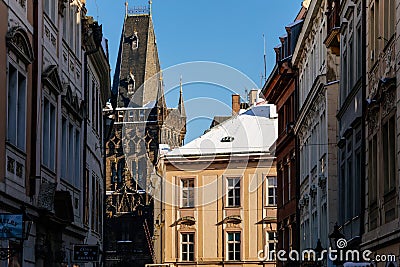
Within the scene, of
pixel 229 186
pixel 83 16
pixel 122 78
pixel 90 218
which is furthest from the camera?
pixel 122 78

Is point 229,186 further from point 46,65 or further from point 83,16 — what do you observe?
point 46,65

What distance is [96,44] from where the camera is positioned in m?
34.5

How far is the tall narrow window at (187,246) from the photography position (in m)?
64.9

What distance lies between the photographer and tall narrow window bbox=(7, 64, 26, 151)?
2108 centimetres

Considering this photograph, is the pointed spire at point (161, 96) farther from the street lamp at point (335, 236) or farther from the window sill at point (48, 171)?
the window sill at point (48, 171)

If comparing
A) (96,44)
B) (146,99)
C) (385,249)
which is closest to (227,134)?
(96,44)

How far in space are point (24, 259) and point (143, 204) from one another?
11570 cm

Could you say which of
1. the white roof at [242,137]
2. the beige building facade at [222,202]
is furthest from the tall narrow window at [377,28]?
the white roof at [242,137]

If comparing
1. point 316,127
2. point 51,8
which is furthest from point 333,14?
point 51,8

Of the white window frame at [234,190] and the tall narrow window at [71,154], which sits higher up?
the white window frame at [234,190]

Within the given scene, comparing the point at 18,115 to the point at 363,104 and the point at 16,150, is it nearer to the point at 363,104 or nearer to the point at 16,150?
the point at 16,150

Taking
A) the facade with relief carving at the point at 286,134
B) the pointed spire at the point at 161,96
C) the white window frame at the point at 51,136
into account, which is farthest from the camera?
the pointed spire at the point at 161,96

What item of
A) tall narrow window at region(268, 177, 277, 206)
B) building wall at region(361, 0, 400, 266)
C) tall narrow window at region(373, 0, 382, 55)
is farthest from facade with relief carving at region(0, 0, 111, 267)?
tall narrow window at region(268, 177, 277, 206)

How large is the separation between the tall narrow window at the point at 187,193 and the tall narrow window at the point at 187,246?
1786 mm
